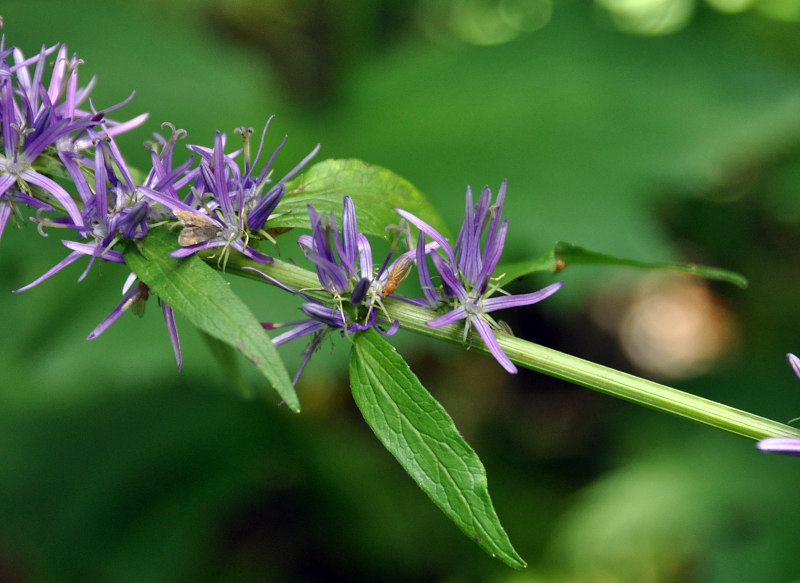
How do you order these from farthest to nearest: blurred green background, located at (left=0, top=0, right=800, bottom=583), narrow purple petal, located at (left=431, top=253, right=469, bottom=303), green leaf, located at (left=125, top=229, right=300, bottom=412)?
blurred green background, located at (left=0, top=0, right=800, bottom=583), narrow purple petal, located at (left=431, top=253, right=469, bottom=303), green leaf, located at (left=125, top=229, right=300, bottom=412)

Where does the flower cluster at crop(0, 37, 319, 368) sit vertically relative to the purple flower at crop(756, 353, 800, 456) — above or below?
above

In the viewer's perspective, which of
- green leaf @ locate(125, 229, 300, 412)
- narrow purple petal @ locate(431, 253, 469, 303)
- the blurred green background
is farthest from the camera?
the blurred green background

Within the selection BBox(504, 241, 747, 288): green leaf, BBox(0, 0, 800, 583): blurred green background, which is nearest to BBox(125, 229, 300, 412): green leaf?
BBox(504, 241, 747, 288): green leaf

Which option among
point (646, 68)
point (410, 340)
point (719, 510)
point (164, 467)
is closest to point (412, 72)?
point (646, 68)

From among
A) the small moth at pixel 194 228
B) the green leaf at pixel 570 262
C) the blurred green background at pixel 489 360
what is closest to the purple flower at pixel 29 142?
the small moth at pixel 194 228

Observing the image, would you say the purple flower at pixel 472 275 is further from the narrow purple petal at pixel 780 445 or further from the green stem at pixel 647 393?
the narrow purple petal at pixel 780 445

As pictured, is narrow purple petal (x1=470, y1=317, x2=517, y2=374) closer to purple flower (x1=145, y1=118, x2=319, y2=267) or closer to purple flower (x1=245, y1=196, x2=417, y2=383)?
purple flower (x1=245, y1=196, x2=417, y2=383)

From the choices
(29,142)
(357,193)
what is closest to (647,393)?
(357,193)

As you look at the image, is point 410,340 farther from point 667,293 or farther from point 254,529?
point 667,293
